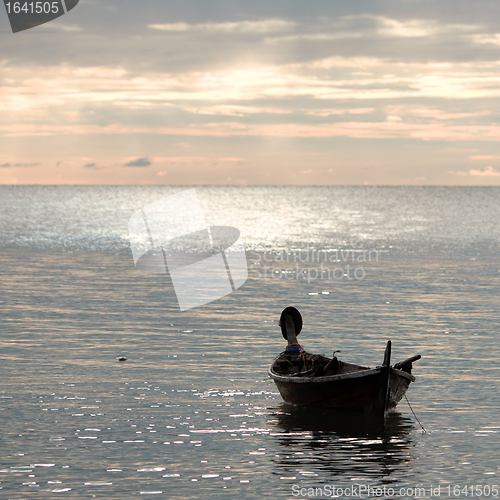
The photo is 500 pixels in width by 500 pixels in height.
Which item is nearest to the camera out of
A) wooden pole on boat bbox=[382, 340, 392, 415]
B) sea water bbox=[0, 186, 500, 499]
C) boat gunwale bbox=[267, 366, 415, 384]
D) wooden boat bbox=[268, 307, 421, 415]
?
sea water bbox=[0, 186, 500, 499]

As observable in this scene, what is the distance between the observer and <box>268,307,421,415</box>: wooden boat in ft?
63.0

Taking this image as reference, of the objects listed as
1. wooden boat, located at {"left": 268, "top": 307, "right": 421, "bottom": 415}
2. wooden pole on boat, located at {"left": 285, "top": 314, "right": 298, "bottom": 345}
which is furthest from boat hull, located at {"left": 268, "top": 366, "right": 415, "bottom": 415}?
wooden pole on boat, located at {"left": 285, "top": 314, "right": 298, "bottom": 345}

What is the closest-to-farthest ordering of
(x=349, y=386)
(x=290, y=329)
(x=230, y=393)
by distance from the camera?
(x=349, y=386)
(x=230, y=393)
(x=290, y=329)

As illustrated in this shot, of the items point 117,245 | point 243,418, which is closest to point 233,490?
point 243,418

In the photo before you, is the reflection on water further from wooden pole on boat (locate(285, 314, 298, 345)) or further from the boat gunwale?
wooden pole on boat (locate(285, 314, 298, 345))

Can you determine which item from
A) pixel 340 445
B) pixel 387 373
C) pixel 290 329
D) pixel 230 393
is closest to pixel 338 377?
pixel 387 373

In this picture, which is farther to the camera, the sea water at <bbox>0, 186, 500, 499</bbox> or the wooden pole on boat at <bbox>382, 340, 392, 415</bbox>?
the wooden pole on boat at <bbox>382, 340, 392, 415</bbox>

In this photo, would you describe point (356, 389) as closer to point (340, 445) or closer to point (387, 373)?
point (387, 373)

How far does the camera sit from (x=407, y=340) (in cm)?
3023

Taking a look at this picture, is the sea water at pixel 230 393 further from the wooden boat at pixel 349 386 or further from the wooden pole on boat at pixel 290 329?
the wooden pole on boat at pixel 290 329

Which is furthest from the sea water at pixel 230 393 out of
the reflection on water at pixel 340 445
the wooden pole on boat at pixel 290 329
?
the wooden pole on boat at pixel 290 329

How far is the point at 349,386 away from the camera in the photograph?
1953 centimetres

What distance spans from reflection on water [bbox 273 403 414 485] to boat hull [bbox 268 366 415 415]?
0.37 metres

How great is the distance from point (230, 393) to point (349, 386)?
4.40 m
